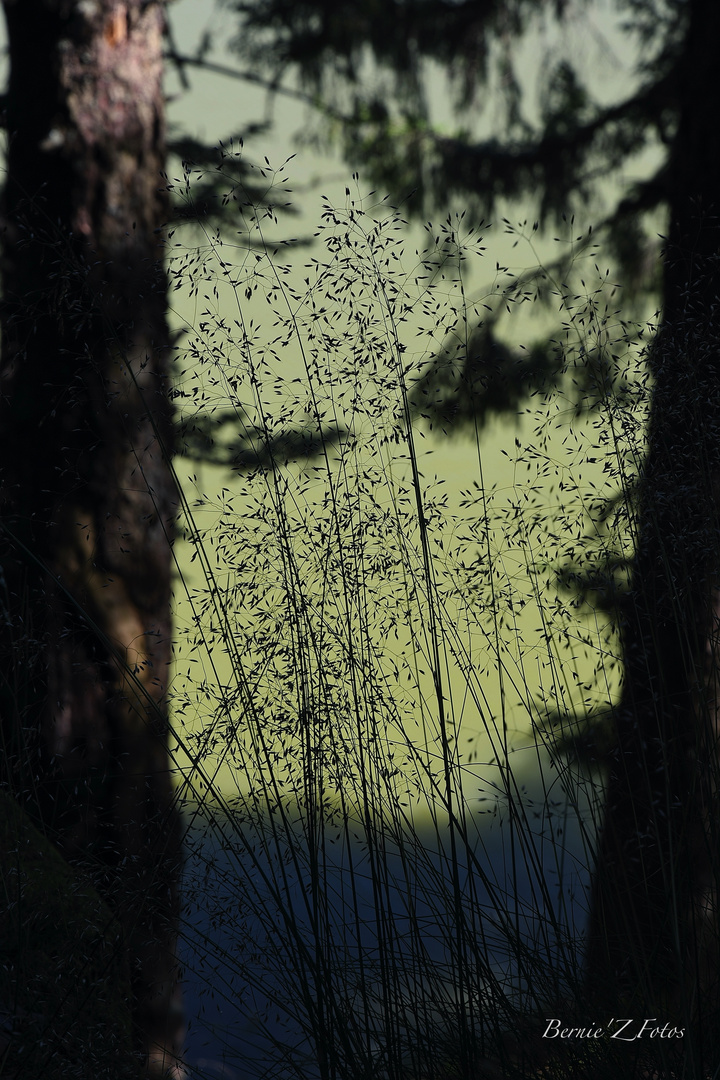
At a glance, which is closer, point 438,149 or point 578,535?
point 578,535

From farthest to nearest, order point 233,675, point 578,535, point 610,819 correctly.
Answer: point 578,535 → point 233,675 → point 610,819

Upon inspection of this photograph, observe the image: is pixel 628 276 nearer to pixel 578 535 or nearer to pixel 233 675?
pixel 578 535

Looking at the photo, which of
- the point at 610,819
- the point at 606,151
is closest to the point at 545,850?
the point at 610,819

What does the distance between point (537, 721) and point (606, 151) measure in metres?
4.30

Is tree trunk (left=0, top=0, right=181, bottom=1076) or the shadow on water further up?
tree trunk (left=0, top=0, right=181, bottom=1076)

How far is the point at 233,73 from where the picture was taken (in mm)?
5301

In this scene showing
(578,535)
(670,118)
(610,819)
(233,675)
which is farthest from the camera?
(670,118)
